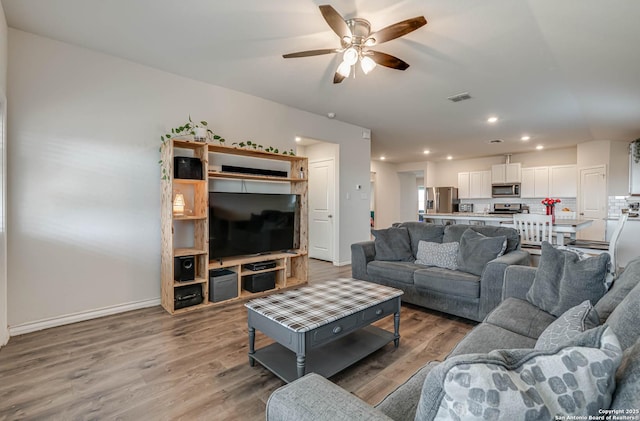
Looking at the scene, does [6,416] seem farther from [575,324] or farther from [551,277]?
[551,277]

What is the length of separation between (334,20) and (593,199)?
7131 millimetres

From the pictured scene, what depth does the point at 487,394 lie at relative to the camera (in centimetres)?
62

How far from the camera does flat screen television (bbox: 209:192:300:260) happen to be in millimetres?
3531

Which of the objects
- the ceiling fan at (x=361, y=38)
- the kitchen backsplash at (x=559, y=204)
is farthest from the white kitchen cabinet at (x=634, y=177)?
the ceiling fan at (x=361, y=38)

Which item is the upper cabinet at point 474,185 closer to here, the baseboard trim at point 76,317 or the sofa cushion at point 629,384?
the baseboard trim at point 76,317

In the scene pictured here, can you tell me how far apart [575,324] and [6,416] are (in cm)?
277

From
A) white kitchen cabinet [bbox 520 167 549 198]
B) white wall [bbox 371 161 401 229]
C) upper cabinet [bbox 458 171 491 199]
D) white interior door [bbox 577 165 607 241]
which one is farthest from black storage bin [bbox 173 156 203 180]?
white kitchen cabinet [bbox 520 167 549 198]

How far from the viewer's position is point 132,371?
6.91ft

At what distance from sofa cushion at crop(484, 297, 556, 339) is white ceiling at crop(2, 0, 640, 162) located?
210 cm

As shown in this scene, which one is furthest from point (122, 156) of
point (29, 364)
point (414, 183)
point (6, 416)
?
point (414, 183)

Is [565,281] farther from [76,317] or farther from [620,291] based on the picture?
[76,317]

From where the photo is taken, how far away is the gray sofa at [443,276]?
281 cm

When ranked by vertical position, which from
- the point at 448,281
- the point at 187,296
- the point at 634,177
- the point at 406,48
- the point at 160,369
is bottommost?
the point at 160,369

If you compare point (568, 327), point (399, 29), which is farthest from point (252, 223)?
point (568, 327)
